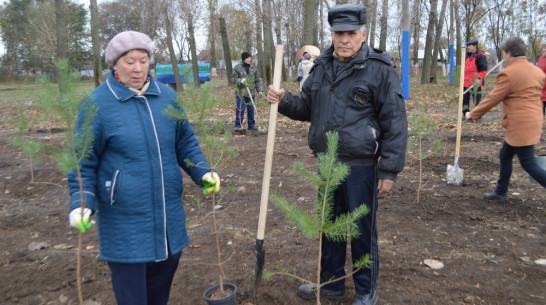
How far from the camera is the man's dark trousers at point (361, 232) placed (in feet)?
7.98

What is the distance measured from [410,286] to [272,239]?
127cm

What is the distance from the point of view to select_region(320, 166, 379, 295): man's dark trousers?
7.98 ft

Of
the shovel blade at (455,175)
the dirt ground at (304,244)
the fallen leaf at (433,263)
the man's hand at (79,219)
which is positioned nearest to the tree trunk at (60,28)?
the dirt ground at (304,244)

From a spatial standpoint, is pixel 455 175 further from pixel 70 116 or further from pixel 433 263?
pixel 70 116

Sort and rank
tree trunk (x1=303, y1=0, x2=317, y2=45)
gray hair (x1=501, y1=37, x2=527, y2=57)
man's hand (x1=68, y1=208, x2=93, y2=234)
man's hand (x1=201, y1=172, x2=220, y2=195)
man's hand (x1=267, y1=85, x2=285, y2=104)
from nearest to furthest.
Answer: man's hand (x1=68, y1=208, x2=93, y2=234) → man's hand (x1=201, y1=172, x2=220, y2=195) → man's hand (x1=267, y1=85, x2=285, y2=104) → gray hair (x1=501, y1=37, x2=527, y2=57) → tree trunk (x1=303, y1=0, x2=317, y2=45)

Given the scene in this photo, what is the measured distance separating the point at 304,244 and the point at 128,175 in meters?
2.04

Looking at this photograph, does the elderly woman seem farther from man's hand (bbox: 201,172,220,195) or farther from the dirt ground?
the dirt ground

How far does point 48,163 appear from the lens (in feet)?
21.9

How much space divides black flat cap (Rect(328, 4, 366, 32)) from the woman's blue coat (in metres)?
1.08

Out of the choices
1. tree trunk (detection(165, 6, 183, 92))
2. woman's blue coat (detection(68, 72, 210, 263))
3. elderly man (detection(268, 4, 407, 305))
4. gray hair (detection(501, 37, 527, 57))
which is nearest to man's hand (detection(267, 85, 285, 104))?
elderly man (detection(268, 4, 407, 305))

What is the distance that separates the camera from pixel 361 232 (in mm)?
2494

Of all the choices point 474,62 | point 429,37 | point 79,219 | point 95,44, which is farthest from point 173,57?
point 79,219

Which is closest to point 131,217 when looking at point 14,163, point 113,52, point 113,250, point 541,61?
A: point 113,250

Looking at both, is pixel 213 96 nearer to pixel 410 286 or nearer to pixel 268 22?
pixel 410 286
